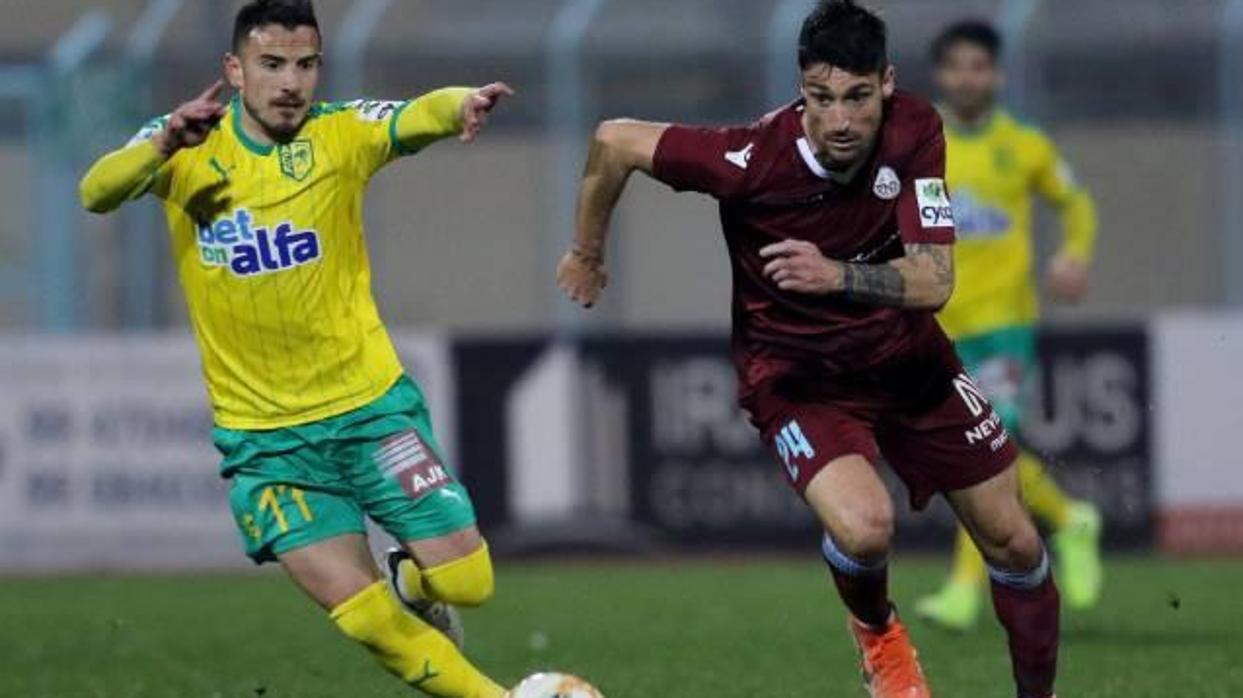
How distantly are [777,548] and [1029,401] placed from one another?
5.55 ft

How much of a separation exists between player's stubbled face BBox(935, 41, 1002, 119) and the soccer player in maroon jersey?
3.95 metres

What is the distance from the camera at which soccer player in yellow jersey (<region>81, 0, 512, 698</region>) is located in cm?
855

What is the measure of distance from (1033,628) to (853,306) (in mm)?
1052

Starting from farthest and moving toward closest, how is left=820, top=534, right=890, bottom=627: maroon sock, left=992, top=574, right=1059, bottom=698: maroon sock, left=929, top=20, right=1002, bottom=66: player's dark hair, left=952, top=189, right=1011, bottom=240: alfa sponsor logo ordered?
left=952, top=189, right=1011, bottom=240: alfa sponsor logo
left=929, top=20, right=1002, bottom=66: player's dark hair
left=820, top=534, right=890, bottom=627: maroon sock
left=992, top=574, right=1059, bottom=698: maroon sock

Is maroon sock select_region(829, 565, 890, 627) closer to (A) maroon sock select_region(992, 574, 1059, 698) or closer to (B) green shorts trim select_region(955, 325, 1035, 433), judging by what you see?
(A) maroon sock select_region(992, 574, 1059, 698)

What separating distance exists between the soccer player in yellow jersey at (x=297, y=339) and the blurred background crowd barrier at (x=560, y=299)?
8.75m

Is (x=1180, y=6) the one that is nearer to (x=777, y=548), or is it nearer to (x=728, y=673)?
(x=777, y=548)

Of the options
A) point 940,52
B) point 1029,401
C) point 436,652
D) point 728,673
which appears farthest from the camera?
point 1029,401

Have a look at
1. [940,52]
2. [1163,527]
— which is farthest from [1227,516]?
[940,52]

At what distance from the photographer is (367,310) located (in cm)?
880

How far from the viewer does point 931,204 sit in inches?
329

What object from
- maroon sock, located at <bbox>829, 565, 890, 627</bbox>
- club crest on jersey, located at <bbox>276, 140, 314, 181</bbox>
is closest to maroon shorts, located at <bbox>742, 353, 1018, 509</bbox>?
maroon sock, located at <bbox>829, 565, 890, 627</bbox>

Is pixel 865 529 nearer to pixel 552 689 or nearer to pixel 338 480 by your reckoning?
pixel 552 689

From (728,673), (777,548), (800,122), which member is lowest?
(777,548)
